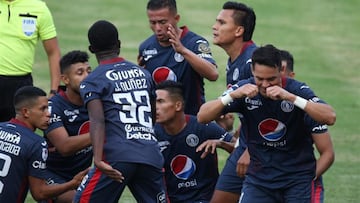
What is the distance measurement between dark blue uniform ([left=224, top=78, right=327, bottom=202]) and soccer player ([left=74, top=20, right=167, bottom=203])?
3.03 feet

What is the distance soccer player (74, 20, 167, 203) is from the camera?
10.9m

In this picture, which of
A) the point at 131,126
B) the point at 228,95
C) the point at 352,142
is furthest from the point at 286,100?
the point at 352,142

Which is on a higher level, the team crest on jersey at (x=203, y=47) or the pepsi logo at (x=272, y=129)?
the team crest on jersey at (x=203, y=47)

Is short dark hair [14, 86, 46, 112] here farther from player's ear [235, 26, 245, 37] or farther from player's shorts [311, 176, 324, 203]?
player's shorts [311, 176, 324, 203]

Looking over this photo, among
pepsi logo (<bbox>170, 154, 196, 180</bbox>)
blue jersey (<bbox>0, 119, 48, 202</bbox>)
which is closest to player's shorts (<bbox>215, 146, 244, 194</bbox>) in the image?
pepsi logo (<bbox>170, 154, 196, 180</bbox>)

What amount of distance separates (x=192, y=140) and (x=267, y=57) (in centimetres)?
210

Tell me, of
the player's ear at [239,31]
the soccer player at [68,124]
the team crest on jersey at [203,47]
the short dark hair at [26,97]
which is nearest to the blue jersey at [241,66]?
the player's ear at [239,31]

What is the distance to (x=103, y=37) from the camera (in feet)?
36.5

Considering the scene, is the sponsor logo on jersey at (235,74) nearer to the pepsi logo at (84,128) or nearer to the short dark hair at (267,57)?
the short dark hair at (267,57)

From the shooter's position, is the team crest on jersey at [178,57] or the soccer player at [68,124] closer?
the soccer player at [68,124]

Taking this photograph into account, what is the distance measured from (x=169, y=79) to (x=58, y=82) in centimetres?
157

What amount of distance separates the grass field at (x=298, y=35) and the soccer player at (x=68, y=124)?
4.95 metres

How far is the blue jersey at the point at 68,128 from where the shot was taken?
41.4ft

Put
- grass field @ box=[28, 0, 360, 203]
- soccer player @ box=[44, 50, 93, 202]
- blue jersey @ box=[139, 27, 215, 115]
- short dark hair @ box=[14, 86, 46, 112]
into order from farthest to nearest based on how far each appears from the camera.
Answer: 1. grass field @ box=[28, 0, 360, 203]
2. blue jersey @ box=[139, 27, 215, 115]
3. soccer player @ box=[44, 50, 93, 202]
4. short dark hair @ box=[14, 86, 46, 112]
